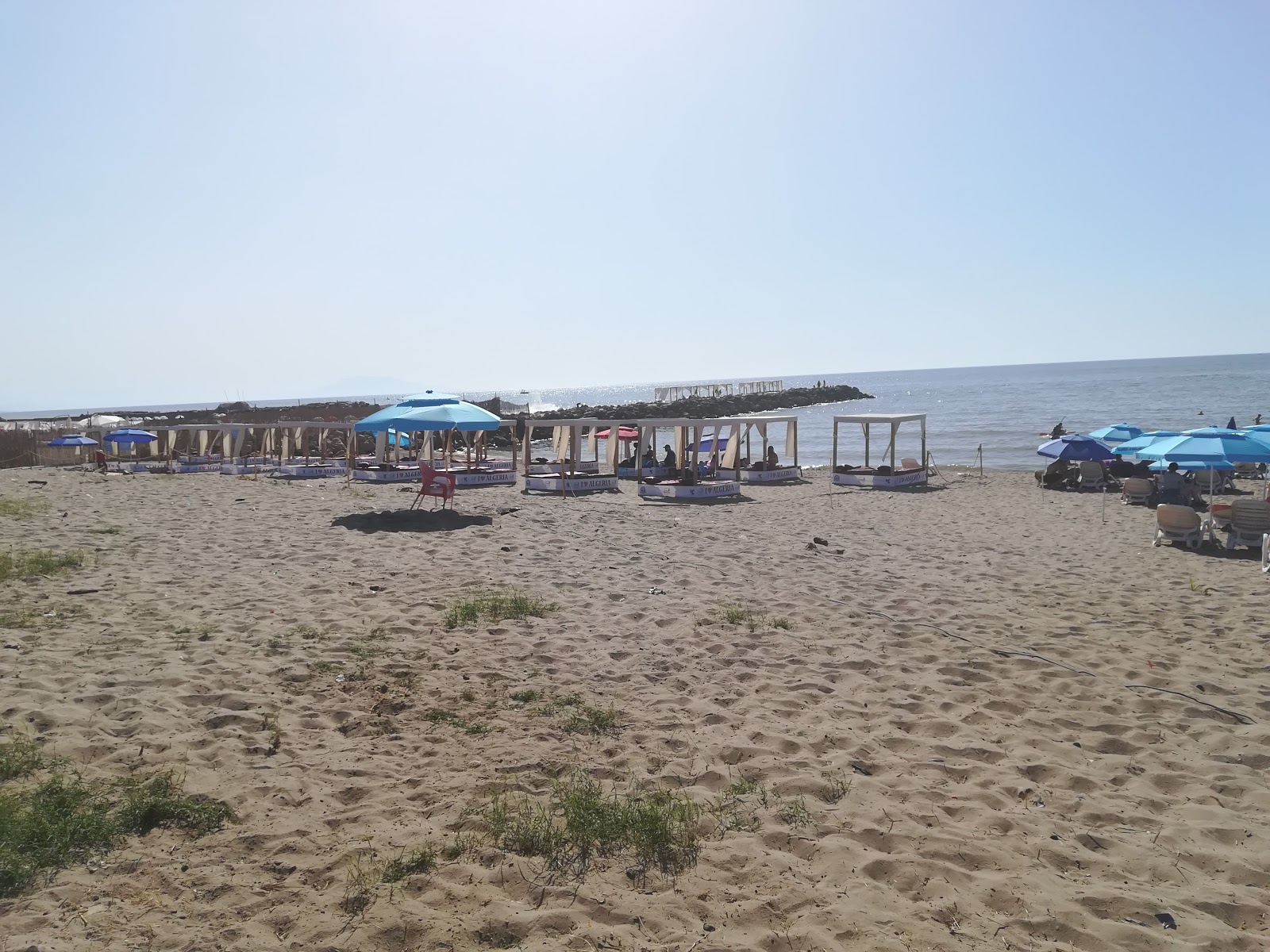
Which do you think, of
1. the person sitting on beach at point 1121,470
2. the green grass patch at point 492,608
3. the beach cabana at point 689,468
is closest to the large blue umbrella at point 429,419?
the beach cabana at point 689,468

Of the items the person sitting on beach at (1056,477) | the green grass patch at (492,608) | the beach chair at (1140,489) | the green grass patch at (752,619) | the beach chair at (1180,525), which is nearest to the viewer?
the green grass patch at (492,608)

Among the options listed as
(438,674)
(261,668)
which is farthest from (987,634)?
(261,668)

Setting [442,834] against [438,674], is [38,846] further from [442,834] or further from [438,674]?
[438,674]

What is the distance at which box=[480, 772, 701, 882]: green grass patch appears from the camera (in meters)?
3.43

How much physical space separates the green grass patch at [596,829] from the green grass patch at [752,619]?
3.13 meters

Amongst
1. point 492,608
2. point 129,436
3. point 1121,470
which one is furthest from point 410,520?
point 129,436

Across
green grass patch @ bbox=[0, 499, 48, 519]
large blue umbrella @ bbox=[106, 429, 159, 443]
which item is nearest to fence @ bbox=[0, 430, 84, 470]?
large blue umbrella @ bbox=[106, 429, 159, 443]

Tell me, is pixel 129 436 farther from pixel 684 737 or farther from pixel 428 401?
pixel 684 737

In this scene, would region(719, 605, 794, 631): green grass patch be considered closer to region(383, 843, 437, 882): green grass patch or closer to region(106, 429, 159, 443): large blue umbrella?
region(383, 843, 437, 882): green grass patch

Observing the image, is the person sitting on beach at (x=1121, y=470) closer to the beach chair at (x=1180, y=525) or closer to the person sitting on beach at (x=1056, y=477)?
the person sitting on beach at (x=1056, y=477)

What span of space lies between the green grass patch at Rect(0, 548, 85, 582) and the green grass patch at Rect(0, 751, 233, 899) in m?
4.10

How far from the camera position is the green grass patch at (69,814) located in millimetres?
3152

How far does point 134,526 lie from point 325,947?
31.0ft

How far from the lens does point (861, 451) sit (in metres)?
38.8
